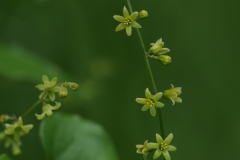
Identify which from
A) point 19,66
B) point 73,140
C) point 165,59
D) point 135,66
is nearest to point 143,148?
point 165,59

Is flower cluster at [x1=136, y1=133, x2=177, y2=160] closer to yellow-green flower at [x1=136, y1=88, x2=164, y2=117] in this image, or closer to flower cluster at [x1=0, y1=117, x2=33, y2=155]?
yellow-green flower at [x1=136, y1=88, x2=164, y2=117]

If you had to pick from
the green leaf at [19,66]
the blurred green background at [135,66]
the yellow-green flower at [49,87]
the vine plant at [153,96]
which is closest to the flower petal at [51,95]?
the yellow-green flower at [49,87]

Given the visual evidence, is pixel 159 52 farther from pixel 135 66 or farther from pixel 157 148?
pixel 135 66

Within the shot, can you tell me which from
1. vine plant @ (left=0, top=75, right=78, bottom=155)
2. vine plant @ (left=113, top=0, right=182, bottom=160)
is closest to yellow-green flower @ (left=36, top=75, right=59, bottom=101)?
vine plant @ (left=0, top=75, right=78, bottom=155)

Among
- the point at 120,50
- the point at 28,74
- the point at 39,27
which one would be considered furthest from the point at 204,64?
the point at 28,74

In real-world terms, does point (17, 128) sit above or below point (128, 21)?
below

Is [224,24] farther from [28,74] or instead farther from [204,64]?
[28,74]
